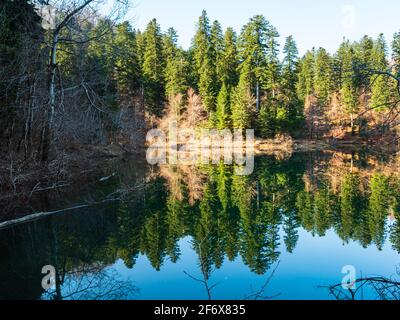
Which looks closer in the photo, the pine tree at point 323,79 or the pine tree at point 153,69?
the pine tree at point 153,69

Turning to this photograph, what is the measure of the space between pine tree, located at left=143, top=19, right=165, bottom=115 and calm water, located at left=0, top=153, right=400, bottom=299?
33701 mm

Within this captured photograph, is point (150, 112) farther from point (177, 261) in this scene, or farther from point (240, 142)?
point (177, 261)

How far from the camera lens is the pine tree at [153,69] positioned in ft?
154

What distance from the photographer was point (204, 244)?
849 centimetres

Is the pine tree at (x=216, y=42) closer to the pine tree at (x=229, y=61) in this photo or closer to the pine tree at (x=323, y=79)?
the pine tree at (x=229, y=61)

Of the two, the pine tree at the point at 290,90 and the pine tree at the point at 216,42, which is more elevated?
the pine tree at the point at 216,42

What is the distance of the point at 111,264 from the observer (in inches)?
285

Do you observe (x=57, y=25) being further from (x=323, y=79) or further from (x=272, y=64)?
(x=323, y=79)

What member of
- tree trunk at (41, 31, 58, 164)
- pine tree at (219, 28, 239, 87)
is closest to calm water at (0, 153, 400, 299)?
tree trunk at (41, 31, 58, 164)

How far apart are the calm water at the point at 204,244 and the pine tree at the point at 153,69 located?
33.7 metres

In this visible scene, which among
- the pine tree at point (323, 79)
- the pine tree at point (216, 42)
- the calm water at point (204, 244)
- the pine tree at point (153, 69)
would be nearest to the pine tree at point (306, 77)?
the pine tree at point (323, 79)

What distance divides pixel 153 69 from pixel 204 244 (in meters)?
44.1

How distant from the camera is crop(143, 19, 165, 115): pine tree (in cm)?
4700
